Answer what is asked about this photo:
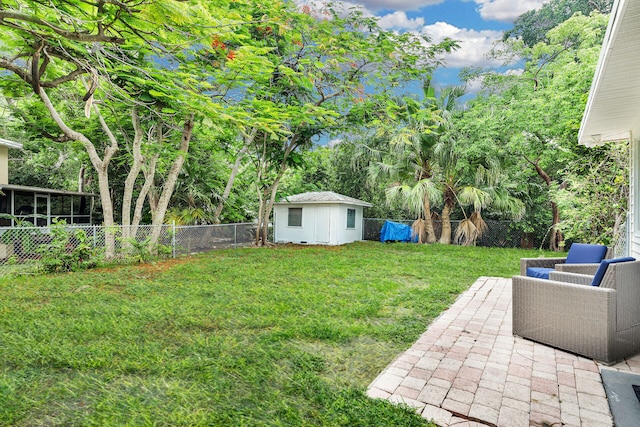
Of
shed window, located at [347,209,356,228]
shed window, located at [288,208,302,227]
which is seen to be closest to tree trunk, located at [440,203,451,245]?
shed window, located at [347,209,356,228]

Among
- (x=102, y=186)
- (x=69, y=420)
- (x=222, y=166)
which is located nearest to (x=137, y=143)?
(x=102, y=186)

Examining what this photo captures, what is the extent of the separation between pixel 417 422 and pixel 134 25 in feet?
11.9

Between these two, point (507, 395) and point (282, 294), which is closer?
point (507, 395)

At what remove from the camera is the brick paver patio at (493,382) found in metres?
2.03

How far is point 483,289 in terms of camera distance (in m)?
5.55

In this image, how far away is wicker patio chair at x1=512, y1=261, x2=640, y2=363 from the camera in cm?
271

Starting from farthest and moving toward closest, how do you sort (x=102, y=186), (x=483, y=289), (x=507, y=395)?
(x=102, y=186) < (x=483, y=289) < (x=507, y=395)

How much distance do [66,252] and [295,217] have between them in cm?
825

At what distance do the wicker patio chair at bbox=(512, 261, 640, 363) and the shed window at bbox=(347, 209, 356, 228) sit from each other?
11196 millimetres

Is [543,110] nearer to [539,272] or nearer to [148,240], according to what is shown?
[539,272]

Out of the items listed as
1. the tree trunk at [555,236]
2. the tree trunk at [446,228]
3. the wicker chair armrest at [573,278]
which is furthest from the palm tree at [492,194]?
the wicker chair armrest at [573,278]

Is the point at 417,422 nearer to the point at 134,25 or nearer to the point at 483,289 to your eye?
the point at 134,25

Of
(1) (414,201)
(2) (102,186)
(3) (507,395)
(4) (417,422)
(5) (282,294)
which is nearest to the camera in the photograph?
(4) (417,422)

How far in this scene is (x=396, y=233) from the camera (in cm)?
1446
